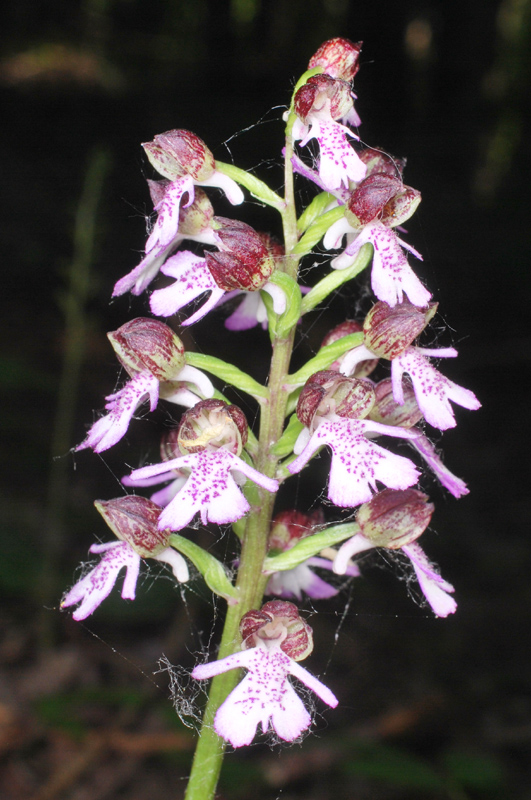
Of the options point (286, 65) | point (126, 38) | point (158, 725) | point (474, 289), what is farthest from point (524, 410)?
point (126, 38)

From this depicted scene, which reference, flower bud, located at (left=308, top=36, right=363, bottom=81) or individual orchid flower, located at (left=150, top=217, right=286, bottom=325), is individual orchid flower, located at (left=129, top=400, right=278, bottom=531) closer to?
individual orchid flower, located at (left=150, top=217, right=286, bottom=325)

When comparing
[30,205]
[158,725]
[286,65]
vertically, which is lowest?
[158,725]

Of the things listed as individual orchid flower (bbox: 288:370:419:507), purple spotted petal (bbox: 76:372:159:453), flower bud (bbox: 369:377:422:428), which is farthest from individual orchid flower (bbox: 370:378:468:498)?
purple spotted petal (bbox: 76:372:159:453)

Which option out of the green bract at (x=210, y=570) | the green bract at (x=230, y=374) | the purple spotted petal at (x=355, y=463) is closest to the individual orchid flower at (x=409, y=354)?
the purple spotted petal at (x=355, y=463)

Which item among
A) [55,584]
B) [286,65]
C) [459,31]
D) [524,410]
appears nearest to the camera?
[55,584]

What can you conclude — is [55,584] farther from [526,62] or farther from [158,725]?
[526,62]

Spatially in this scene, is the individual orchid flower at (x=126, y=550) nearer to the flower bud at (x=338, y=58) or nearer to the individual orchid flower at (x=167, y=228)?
the individual orchid flower at (x=167, y=228)
